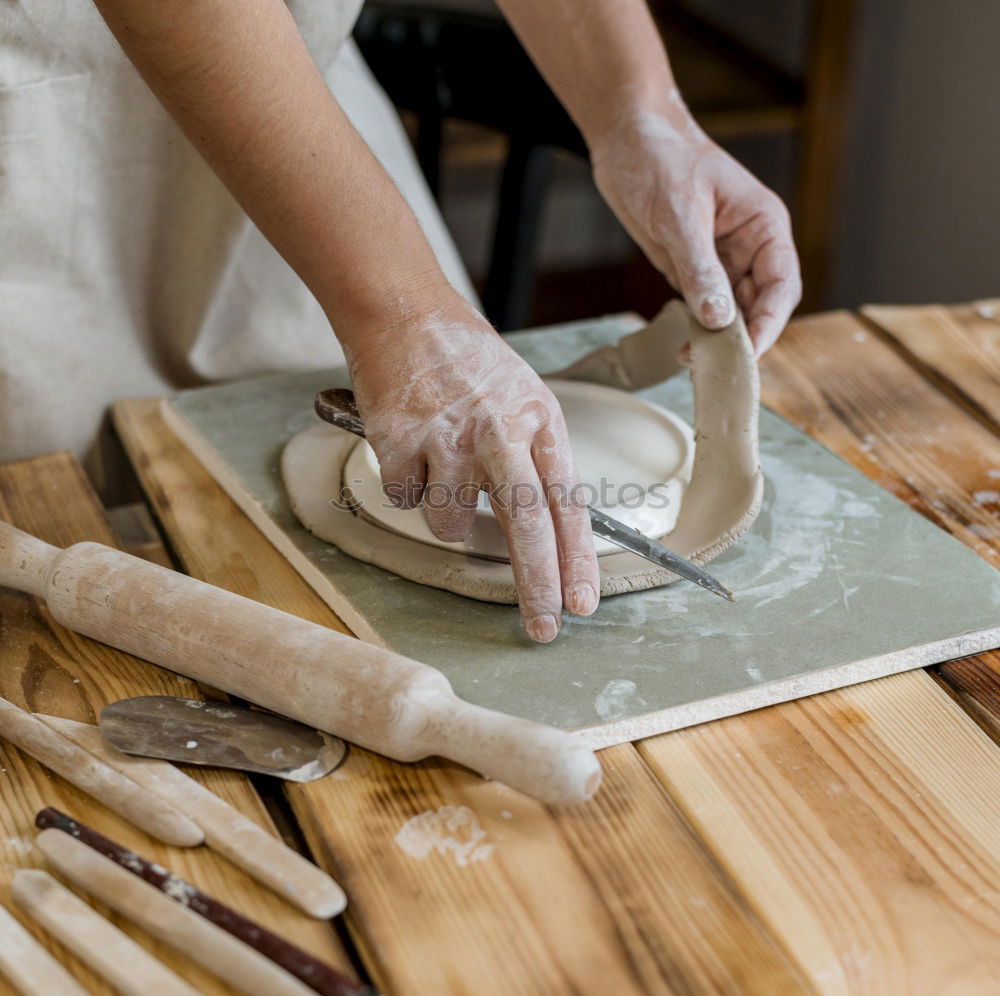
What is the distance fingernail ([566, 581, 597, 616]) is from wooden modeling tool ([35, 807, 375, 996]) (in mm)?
334

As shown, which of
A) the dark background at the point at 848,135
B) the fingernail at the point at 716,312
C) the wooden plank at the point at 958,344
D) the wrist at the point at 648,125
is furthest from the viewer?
the dark background at the point at 848,135

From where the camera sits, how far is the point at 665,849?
2.34ft

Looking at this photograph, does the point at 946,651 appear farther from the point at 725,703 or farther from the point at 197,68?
the point at 197,68

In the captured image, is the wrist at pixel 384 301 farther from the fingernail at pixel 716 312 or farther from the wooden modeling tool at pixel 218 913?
the wooden modeling tool at pixel 218 913

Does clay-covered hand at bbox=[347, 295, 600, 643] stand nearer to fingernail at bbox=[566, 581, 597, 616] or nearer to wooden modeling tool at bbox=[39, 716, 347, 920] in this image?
fingernail at bbox=[566, 581, 597, 616]

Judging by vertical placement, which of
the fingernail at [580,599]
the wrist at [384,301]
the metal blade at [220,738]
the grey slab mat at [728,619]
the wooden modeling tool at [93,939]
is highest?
the wrist at [384,301]

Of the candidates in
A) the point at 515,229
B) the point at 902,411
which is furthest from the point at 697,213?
the point at 515,229

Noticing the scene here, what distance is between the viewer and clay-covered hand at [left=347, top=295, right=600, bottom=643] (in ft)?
2.77

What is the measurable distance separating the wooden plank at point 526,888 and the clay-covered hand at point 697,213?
0.54 metres

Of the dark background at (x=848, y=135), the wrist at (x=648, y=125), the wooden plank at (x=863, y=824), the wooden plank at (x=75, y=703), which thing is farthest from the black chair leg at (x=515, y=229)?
the wooden plank at (x=863, y=824)

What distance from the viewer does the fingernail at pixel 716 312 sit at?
3.52ft

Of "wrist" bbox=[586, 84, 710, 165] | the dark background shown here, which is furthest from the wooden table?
the dark background

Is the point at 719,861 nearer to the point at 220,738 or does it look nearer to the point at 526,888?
the point at 526,888

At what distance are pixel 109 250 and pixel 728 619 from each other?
0.81 m
